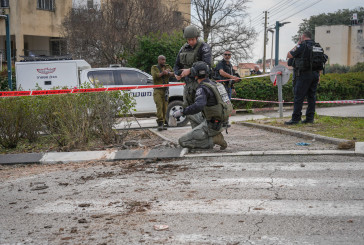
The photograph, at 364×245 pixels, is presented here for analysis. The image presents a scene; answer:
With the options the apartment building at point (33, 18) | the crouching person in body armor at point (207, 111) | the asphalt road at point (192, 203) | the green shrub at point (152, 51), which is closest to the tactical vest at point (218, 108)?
the crouching person in body armor at point (207, 111)

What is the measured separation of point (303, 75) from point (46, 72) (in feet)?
30.9

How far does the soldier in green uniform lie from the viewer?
1125 cm

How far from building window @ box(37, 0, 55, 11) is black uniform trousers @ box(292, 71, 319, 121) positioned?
26.1 meters

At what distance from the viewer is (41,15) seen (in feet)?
103

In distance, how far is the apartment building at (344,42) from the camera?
6800 cm

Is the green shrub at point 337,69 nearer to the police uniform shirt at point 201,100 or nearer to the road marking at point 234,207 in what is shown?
the police uniform shirt at point 201,100

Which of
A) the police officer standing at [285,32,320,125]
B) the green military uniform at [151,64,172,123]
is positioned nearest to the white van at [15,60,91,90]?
the green military uniform at [151,64,172,123]

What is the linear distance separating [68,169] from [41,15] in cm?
2780

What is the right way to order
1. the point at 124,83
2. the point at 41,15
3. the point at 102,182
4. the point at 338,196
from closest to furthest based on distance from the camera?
the point at 338,196
the point at 102,182
the point at 124,83
the point at 41,15

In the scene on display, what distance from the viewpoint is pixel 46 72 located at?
50.3 ft

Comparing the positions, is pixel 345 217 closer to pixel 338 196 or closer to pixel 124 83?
pixel 338 196

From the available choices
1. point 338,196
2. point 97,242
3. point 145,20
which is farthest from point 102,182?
point 145,20

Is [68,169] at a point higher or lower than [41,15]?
lower

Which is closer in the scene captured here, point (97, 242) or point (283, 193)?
point (97, 242)
